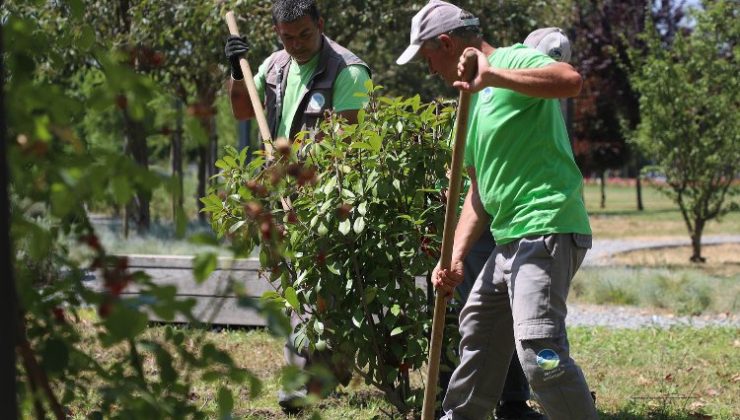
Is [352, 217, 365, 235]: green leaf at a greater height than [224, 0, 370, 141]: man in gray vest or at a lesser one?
lesser

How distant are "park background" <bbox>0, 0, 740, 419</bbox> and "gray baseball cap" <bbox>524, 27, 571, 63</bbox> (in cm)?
108

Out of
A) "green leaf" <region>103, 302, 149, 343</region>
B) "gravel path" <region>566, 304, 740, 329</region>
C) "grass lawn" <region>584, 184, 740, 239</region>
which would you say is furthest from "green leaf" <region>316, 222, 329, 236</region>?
"grass lawn" <region>584, 184, 740, 239</region>

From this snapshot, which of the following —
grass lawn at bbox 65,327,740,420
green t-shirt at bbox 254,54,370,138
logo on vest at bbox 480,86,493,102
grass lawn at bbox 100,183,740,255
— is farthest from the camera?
grass lawn at bbox 100,183,740,255

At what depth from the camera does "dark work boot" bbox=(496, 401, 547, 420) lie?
5.05 meters

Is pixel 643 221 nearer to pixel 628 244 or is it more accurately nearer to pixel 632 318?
pixel 628 244

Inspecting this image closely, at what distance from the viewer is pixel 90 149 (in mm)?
2023

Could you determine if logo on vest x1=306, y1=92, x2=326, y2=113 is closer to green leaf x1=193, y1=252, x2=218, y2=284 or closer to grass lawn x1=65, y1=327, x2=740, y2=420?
grass lawn x1=65, y1=327, x2=740, y2=420

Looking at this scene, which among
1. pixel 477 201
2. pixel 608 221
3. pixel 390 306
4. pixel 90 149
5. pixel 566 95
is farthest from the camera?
pixel 608 221

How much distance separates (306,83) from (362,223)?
1.00 meters

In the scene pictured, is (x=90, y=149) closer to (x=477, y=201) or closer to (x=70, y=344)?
(x=70, y=344)

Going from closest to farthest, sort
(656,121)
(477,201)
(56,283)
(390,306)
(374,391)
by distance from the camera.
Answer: (56,283)
(477,201)
(390,306)
(374,391)
(656,121)

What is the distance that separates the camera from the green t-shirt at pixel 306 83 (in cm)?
500

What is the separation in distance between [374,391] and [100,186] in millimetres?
3996

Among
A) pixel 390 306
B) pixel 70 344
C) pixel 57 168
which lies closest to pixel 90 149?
pixel 57 168
